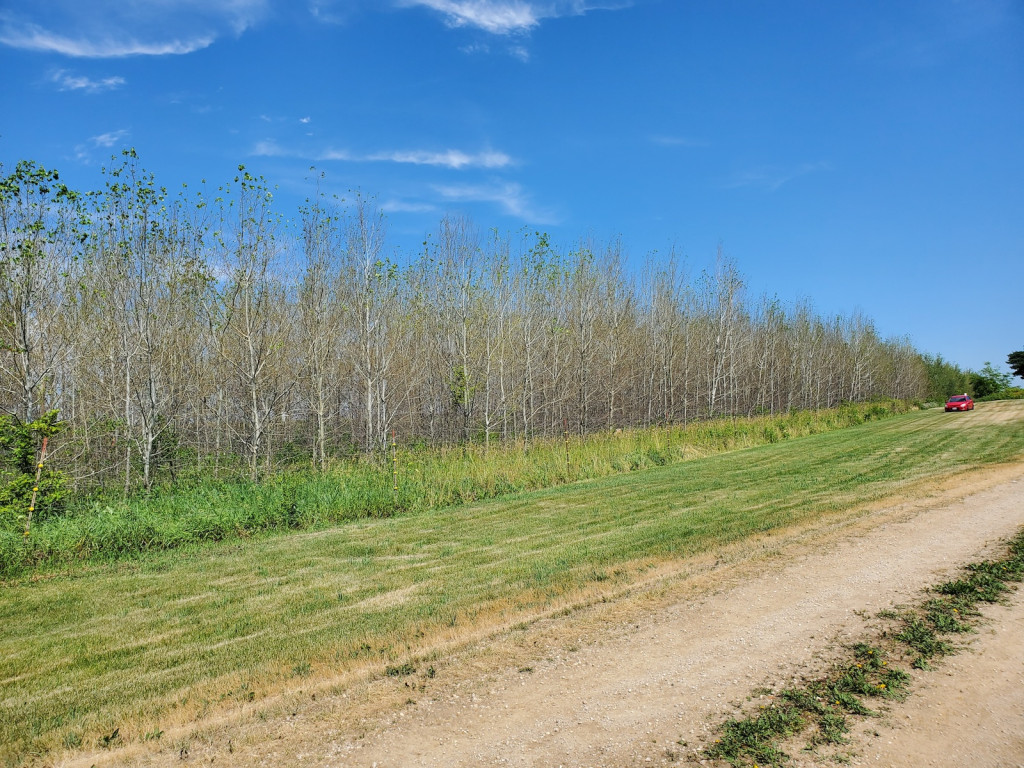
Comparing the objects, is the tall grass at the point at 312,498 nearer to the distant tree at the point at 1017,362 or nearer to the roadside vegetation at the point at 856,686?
the roadside vegetation at the point at 856,686

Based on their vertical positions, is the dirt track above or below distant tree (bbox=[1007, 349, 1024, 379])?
below

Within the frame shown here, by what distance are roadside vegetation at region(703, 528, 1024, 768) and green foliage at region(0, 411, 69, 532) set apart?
10.4 m

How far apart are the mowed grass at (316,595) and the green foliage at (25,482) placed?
2.47 meters

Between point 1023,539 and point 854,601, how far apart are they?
9.83ft

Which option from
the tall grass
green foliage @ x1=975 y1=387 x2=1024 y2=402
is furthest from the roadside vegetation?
green foliage @ x1=975 y1=387 x2=1024 y2=402

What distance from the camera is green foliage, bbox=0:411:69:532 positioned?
9.42 metres

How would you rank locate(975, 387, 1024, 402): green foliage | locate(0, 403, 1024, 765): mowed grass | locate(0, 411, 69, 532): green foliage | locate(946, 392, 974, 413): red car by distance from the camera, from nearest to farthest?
locate(0, 403, 1024, 765): mowed grass → locate(0, 411, 69, 532): green foliage → locate(946, 392, 974, 413): red car → locate(975, 387, 1024, 402): green foliage

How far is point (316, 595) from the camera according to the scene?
259 inches

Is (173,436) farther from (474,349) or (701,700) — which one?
(701,700)

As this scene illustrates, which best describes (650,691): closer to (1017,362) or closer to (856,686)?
(856,686)

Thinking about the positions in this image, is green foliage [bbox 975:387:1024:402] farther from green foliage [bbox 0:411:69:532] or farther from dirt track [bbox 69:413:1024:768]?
green foliage [bbox 0:411:69:532]

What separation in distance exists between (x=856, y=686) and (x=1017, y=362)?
256ft

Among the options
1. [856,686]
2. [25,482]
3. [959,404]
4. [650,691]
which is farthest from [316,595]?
[959,404]

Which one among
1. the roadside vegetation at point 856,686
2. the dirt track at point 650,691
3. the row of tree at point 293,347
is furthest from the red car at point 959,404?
the roadside vegetation at point 856,686
